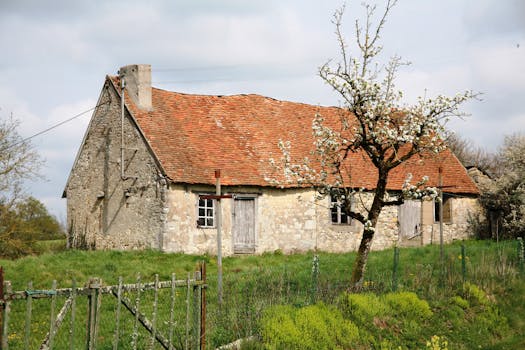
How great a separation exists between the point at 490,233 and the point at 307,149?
9350mm

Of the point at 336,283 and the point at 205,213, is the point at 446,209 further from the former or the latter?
the point at 336,283

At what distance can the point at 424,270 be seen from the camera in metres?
17.9

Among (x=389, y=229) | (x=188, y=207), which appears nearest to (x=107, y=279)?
(x=188, y=207)

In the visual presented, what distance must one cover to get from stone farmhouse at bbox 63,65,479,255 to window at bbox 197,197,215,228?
4 cm

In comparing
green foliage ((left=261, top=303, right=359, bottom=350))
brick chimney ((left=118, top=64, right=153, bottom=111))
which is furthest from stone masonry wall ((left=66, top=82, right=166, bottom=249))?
green foliage ((left=261, top=303, right=359, bottom=350))

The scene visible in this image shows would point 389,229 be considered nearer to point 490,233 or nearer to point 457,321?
point 490,233

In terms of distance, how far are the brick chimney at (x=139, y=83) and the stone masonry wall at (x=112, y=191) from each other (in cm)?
63

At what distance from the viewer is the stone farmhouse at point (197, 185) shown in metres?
24.2

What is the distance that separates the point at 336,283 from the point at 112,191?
1252 cm

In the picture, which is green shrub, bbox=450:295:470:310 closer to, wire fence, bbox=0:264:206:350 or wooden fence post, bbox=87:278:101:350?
wire fence, bbox=0:264:206:350

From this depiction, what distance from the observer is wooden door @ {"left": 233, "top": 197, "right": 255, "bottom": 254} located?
25203mm

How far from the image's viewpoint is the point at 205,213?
2472cm

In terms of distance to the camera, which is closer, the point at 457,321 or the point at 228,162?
the point at 457,321

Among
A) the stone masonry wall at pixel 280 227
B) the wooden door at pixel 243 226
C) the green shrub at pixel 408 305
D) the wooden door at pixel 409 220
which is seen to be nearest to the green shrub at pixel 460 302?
the green shrub at pixel 408 305
